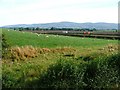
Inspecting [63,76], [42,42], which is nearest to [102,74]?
[63,76]

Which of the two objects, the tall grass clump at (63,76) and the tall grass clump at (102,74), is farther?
the tall grass clump at (102,74)

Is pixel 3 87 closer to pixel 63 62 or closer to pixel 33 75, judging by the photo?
pixel 33 75

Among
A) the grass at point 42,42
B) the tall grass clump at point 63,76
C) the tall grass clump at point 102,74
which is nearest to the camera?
the tall grass clump at point 63,76

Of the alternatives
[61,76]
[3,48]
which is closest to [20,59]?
[3,48]

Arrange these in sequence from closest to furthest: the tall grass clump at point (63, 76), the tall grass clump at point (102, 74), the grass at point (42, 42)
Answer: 1. the tall grass clump at point (63, 76)
2. the tall grass clump at point (102, 74)
3. the grass at point (42, 42)

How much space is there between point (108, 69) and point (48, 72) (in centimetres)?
312

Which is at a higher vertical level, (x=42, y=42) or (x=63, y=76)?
(x=42, y=42)

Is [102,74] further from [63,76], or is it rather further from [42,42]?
[42,42]

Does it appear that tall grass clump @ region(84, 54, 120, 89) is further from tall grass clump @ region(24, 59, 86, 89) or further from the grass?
the grass

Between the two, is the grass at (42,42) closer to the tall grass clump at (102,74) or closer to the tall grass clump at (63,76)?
the tall grass clump at (63,76)

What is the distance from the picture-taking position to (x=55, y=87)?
17.4m


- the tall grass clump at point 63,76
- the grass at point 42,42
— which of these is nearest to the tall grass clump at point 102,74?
the tall grass clump at point 63,76

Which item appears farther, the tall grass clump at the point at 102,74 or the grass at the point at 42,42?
the grass at the point at 42,42

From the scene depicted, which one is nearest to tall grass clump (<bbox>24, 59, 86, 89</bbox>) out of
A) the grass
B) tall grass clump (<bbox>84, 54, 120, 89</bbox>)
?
tall grass clump (<bbox>84, 54, 120, 89</bbox>)
